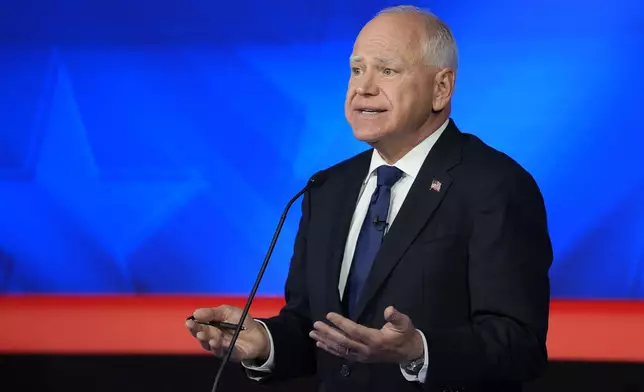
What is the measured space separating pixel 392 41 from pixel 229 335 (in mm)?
708

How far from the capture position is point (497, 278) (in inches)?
75.2

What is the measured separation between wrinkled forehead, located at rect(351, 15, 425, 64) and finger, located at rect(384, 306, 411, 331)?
634 mm

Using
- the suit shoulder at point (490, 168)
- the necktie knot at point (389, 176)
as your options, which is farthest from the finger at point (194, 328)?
the suit shoulder at point (490, 168)

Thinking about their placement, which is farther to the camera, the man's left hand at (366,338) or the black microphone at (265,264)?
the black microphone at (265,264)

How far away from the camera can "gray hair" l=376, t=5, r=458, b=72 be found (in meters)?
2.10

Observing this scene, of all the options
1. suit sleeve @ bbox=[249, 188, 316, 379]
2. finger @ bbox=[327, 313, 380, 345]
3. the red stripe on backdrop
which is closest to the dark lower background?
the red stripe on backdrop

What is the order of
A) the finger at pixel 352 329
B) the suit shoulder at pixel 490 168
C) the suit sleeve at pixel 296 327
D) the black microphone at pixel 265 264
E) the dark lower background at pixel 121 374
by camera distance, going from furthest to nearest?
the dark lower background at pixel 121 374 < the suit sleeve at pixel 296 327 < the suit shoulder at pixel 490 168 < the black microphone at pixel 265 264 < the finger at pixel 352 329

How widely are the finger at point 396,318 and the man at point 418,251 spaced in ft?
0.14

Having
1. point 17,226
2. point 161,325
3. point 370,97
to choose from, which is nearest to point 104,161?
point 17,226

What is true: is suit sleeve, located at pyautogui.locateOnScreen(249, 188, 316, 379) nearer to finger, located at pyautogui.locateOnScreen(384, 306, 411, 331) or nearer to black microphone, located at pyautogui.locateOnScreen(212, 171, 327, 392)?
black microphone, located at pyautogui.locateOnScreen(212, 171, 327, 392)

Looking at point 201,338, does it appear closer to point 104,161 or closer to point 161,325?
point 161,325

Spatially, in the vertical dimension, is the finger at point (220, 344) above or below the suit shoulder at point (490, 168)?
below

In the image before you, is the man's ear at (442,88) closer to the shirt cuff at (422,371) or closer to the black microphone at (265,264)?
the black microphone at (265,264)

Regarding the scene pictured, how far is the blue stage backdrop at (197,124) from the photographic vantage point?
3.05m
